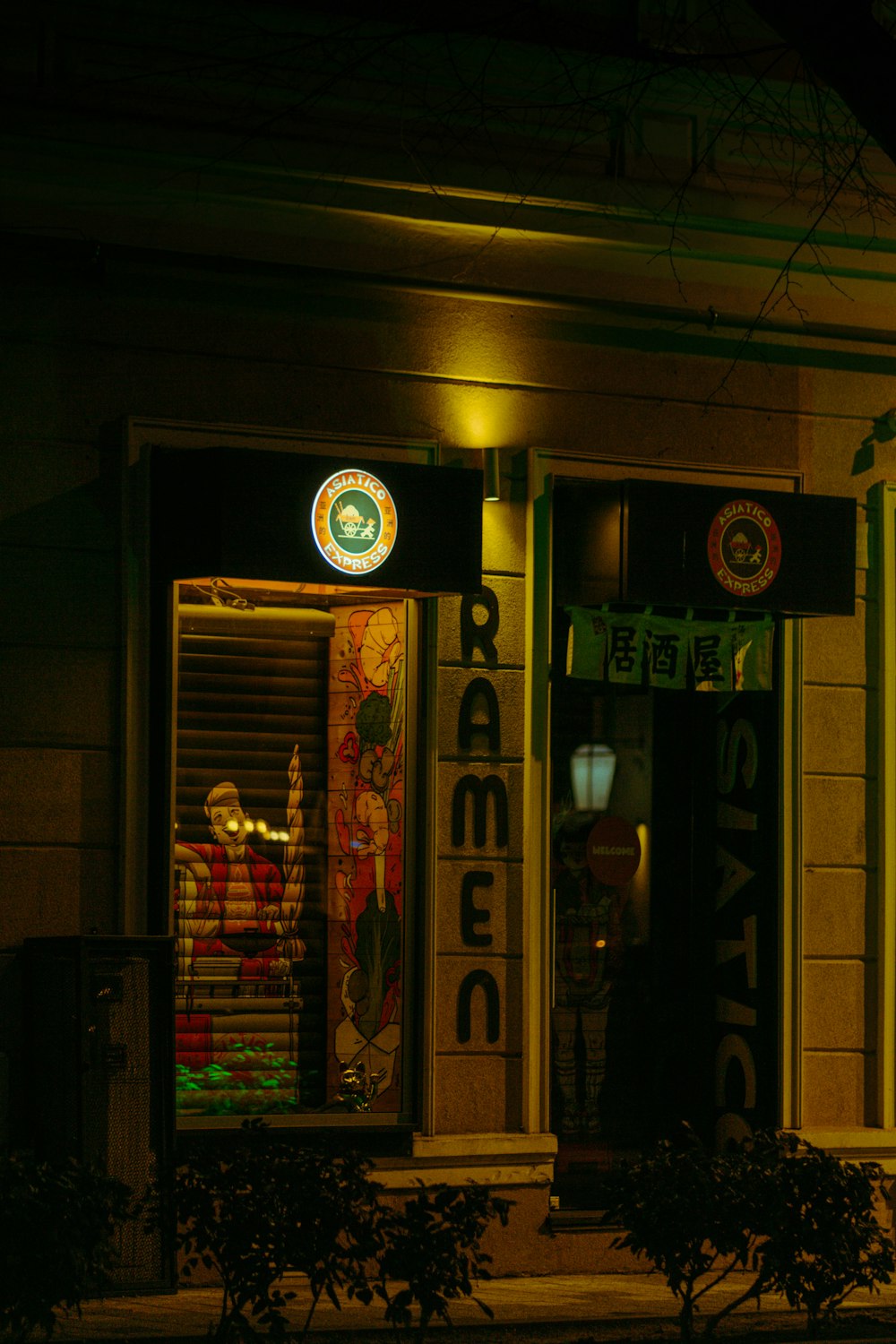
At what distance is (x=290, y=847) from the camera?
9.71m

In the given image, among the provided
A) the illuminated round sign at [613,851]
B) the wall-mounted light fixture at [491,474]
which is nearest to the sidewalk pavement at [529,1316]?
the illuminated round sign at [613,851]

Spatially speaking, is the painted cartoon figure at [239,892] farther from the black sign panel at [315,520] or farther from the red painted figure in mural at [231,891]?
the black sign panel at [315,520]

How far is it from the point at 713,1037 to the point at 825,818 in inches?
56.7

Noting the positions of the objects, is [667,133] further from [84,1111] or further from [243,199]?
[84,1111]

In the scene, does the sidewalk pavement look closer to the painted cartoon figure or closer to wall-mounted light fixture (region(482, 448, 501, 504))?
the painted cartoon figure

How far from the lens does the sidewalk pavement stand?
25.6ft

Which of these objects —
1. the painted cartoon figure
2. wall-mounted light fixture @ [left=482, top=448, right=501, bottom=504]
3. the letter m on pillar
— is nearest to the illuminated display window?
the painted cartoon figure

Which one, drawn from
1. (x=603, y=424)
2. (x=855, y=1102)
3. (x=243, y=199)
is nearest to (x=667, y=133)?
(x=603, y=424)

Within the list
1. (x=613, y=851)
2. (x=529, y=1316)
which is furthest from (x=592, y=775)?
(x=529, y=1316)

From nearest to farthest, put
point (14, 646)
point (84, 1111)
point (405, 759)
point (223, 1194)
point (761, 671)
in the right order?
1. point (223, 1194)
2. point (84, 1111)
3. point (14, 646)
4. point (405, 759)
5. point (761, 671)

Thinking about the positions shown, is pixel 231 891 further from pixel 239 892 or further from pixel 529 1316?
pixel 529 1316

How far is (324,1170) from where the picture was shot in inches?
254

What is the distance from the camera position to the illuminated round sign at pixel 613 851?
33.8 ft

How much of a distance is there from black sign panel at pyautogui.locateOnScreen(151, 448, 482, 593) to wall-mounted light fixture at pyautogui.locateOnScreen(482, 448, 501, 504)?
430 millimetres
